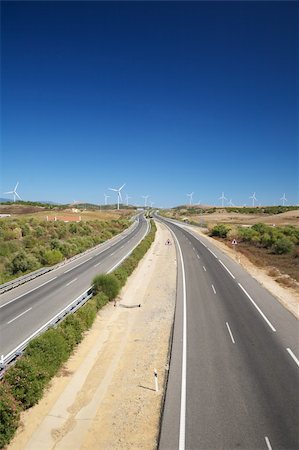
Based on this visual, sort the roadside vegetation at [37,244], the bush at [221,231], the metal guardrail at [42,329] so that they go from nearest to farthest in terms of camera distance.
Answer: the metal guardrail at [42,329] < the roadside vegetation at [37,244] < the bush at [221,231]

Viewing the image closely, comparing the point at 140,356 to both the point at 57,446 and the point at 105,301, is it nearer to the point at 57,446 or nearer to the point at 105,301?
the point at 57,446

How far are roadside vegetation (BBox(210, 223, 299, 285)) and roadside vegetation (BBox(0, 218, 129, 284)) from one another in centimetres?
2675

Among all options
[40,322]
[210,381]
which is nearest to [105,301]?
[40,322]

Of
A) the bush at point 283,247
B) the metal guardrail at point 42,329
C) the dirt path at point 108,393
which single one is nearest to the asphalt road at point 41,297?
the metal guardrail at point 42,329

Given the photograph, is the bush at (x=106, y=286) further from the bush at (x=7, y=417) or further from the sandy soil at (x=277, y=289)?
the bush at (x=7, y=417)

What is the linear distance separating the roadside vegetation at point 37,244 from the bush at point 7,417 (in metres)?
26.0

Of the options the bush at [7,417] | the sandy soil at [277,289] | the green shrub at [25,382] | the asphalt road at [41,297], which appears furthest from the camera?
the sandy soil at [277,289]

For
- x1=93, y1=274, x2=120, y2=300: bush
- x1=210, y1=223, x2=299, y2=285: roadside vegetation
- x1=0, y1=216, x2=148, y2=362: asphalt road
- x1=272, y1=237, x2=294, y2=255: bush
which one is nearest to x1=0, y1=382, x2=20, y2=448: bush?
x1=0, y1=216, x2=148, y2=362: asphalt road

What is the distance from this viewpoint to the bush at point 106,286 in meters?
32.7

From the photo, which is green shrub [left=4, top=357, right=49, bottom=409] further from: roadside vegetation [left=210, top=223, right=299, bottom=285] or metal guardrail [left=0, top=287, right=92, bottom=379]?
roadside vegetation [left=210, top=223, right=299, bottom=285]

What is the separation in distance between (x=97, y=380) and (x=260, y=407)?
752 cm

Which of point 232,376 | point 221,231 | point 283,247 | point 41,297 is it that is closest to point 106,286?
point 41,297

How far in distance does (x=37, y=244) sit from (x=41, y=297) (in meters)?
33.9

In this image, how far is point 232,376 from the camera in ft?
58.7
